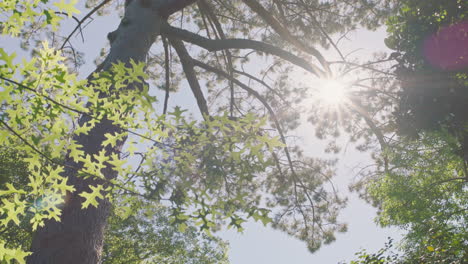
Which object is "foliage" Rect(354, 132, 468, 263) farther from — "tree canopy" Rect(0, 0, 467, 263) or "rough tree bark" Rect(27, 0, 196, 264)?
"rough tree bark" Rect(27, 0, 196, 264)

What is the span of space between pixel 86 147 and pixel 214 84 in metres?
7.24

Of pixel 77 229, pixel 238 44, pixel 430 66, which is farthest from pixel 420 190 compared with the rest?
pixel 77 229

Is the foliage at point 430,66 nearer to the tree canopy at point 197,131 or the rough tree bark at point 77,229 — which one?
the tree canopy at point 197,131

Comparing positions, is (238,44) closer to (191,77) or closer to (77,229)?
(191,77)

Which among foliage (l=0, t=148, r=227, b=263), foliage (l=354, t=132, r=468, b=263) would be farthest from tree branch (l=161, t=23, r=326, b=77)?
foliage (l=0, t=148, r=227, b=263)

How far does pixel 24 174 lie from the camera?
1020 centimetres

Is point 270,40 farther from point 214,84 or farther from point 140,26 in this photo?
point 140,26

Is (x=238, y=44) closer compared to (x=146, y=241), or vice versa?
(x=238, y=44)

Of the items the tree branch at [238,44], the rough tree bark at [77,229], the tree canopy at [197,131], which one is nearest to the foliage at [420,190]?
the tree canopy at [197,131]

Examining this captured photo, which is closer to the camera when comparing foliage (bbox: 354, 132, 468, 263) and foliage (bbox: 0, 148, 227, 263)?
foliage (bbox: 354, 132, 468, 263)

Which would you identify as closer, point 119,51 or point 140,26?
point 119,51

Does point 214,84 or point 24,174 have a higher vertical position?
point 214,84

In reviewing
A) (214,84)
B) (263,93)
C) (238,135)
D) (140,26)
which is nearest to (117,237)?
(214,84)

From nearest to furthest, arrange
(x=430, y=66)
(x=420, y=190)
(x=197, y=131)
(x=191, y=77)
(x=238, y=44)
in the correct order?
(x=197, y=131) → (x=430, y=66) → (x=238, y=44) → (x=191, y=77) → (x=420, y=190)
